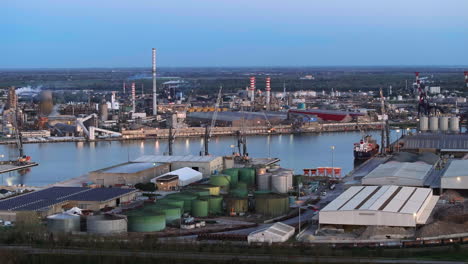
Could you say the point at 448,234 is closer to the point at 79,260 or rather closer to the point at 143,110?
the point at 79,260

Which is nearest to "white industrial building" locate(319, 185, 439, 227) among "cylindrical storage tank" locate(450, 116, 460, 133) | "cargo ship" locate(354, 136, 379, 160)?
"cargo ship" locate(354, 136, 379, 160)

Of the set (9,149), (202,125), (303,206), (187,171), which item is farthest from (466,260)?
(202,125)

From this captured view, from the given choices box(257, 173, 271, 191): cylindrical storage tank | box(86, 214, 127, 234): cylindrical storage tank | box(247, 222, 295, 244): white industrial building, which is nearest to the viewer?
box(247, 222, 295, 244): white industrial building

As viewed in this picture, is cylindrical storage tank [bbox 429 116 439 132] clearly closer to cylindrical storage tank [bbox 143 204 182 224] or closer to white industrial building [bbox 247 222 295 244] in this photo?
cylindrical storage tank [bbox 143 204 182 224]

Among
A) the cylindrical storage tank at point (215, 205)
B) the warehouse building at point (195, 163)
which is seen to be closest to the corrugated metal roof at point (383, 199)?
the cylindrical storage tank at point (215, 205)

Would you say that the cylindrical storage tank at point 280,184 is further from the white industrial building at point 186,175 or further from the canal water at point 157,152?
the canal water at point 157,152

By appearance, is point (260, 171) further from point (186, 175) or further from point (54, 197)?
point (54, 197)
